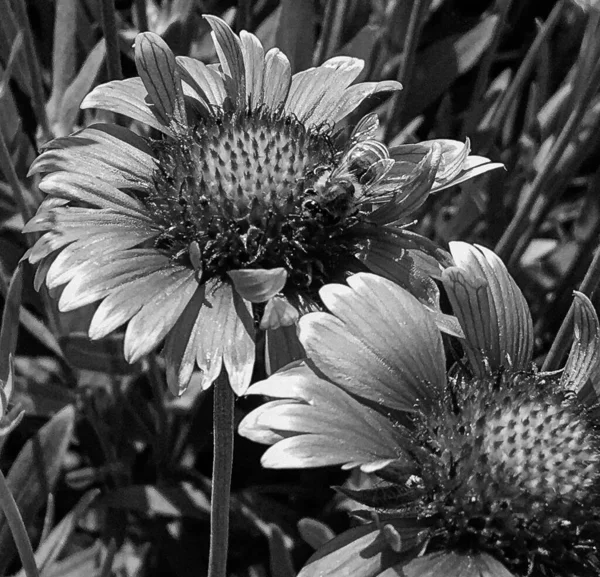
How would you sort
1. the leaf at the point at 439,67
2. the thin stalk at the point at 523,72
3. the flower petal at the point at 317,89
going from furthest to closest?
the leaf at the point at 439,67 → the thin stalk at the point at 523,72 → the flower petal at the point at 317,89

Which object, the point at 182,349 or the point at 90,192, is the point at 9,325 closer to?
the point at 90,192

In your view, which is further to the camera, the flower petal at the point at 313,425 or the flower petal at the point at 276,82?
the flower petal at the point at 276,82

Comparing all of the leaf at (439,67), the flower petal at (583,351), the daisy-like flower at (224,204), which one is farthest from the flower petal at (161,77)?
the leaf at (439,67)

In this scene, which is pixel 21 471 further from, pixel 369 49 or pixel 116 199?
pixel 369 49

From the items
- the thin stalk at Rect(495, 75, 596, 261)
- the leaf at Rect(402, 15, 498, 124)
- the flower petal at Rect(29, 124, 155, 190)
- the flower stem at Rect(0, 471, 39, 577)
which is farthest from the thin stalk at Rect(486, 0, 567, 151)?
the flower stem at Rect(0, 471, 39, 577)

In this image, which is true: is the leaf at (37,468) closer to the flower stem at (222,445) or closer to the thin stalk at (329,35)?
the flower stem at (222,445)

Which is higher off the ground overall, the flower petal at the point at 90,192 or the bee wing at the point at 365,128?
the bee wing at the point at 365,128

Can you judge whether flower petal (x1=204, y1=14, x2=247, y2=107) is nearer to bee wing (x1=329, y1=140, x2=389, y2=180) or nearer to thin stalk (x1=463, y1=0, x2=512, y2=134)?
bee wing (x1=329, y1=140, x2=389, y2=180)

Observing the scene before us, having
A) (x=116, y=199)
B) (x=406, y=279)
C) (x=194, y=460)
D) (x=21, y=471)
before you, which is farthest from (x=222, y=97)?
(x=194, y=460)
